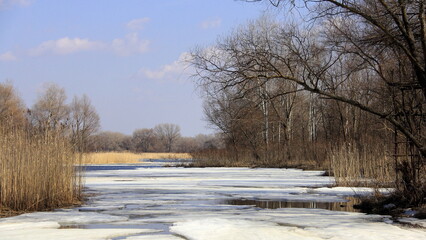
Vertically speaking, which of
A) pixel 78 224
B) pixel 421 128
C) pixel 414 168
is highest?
pixel 421 128

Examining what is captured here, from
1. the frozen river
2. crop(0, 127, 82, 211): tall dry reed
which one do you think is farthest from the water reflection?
crop(0, 127, 82, 211): tall dry reed

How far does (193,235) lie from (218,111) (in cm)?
2993

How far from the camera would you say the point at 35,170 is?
8.75 meters

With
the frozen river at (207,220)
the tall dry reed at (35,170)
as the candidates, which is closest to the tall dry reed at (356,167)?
the frozen river at (207,220)

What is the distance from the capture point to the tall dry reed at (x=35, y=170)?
8.41 m

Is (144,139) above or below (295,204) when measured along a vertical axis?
above

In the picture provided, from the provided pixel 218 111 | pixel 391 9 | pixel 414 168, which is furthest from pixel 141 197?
pixel 218 111

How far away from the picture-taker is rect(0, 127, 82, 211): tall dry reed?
8414mm

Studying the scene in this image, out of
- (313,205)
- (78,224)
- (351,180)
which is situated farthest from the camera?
(351,180)

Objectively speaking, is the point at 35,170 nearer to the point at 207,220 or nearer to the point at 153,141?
the point at 207,220

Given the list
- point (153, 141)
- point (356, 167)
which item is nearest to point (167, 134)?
point (153, 141)

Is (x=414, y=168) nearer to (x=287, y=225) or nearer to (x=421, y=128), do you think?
(x=421, y=128)

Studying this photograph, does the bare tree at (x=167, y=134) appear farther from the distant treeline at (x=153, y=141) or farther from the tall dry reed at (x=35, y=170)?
the tall dry reed at (x=35, y=170)

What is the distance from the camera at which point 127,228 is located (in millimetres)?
6805
